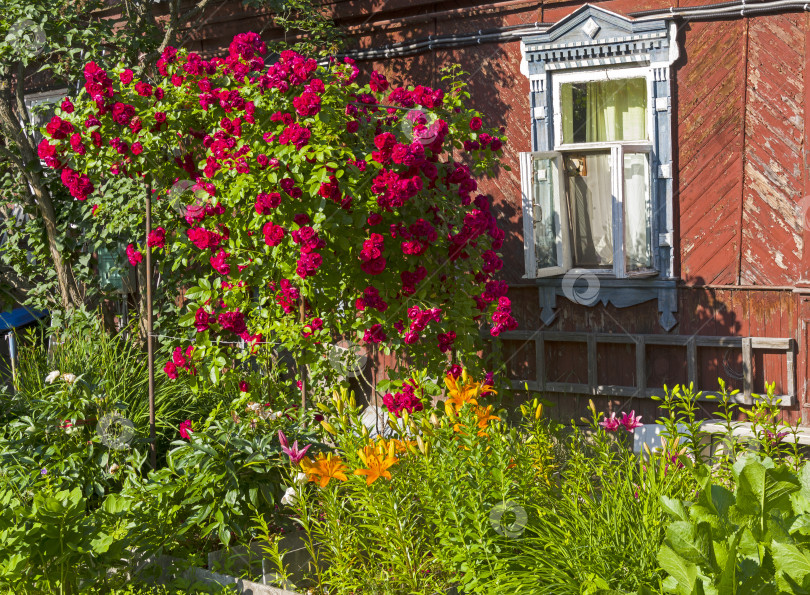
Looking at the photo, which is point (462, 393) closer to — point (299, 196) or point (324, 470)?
point (324, 470)

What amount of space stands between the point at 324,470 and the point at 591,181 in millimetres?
3896

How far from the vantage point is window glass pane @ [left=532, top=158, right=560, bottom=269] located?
646 centimetres

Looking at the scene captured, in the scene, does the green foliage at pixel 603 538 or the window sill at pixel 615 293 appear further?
the window sill at pixel 615 293

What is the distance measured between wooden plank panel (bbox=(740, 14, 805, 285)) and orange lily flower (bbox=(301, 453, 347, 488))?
3.68 m

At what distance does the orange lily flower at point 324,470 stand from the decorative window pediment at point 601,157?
3.33 m

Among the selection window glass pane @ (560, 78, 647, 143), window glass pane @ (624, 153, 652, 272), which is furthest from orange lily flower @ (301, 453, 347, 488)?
window glass pane @ (560, 78, 647, 143)

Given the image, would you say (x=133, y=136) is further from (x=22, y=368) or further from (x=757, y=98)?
(x=757, y=98)

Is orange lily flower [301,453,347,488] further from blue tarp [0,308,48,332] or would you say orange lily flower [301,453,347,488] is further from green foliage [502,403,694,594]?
blue tarp [0,308,48,332]

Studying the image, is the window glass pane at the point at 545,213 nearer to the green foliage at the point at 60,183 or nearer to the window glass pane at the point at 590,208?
the window glass pane at the point at 590,208

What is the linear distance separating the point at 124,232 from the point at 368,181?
3.21m

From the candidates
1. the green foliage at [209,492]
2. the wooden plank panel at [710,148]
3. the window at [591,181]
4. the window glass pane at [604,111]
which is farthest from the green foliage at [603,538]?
the window glass pane at [604,111]

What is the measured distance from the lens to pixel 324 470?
3.39 meters

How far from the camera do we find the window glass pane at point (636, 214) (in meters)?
6.14

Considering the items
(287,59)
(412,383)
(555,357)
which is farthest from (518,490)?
(555,357)
